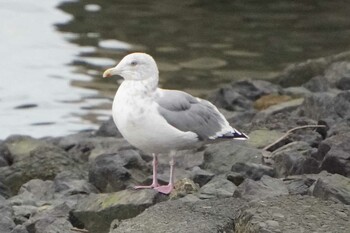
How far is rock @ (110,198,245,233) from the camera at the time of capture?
225 inches

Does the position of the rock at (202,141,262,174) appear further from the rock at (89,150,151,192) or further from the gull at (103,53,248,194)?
Answer: the gull at (103,53,248,194)

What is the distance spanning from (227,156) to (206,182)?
0.64 meters

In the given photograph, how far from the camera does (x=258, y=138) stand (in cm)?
884

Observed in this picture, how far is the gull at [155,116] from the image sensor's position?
22.2ft

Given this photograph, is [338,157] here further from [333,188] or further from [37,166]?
[37,166]

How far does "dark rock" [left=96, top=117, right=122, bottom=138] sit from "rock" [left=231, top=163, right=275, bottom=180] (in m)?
4.03

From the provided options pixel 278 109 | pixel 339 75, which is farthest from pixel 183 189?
pixel 339 75

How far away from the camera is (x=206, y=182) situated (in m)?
7.42

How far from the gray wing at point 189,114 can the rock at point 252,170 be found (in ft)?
1.06

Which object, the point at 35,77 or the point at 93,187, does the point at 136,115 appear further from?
the point at 35,77

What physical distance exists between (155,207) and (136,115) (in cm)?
82

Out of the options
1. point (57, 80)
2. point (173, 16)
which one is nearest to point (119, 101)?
point (57, 80)

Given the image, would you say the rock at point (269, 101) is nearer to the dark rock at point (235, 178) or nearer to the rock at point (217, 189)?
the dark rock at point (235, 178)

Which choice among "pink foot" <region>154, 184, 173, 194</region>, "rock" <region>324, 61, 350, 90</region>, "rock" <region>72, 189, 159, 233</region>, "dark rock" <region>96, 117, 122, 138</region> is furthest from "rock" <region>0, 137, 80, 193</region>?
"rock" <region>324, 61, 350, 90</region>
